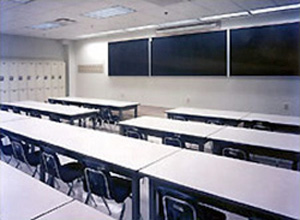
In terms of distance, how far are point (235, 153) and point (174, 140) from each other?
2.75ft

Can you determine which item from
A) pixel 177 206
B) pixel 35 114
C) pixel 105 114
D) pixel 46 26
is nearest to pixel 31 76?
pixel 46 26

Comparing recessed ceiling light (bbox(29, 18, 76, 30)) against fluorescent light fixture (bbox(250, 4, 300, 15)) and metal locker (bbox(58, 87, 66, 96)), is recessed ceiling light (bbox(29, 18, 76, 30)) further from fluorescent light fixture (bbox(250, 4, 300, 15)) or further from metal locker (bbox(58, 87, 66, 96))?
fluorescent light fixture (bbox(250, 4, 300, 15))

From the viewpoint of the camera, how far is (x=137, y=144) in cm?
287

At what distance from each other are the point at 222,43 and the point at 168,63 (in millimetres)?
1826

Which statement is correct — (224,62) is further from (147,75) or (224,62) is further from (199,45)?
(147,75)

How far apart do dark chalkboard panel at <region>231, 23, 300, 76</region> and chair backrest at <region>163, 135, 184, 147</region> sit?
13.8 ft

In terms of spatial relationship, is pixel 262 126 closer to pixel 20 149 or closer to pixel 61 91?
pixel 20 149

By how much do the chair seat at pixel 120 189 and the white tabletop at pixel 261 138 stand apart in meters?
1.27

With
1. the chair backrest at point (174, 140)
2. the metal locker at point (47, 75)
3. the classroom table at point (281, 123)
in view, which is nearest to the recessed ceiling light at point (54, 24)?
the metal locker at point (47, 75)

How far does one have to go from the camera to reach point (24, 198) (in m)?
1.67

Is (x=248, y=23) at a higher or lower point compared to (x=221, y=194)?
higher

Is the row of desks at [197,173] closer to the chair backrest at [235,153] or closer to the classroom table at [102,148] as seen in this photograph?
the classroom table at [102,148]

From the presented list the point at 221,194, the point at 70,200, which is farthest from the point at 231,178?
the point at 70,200

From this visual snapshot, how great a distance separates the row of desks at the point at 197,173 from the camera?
1646mm
